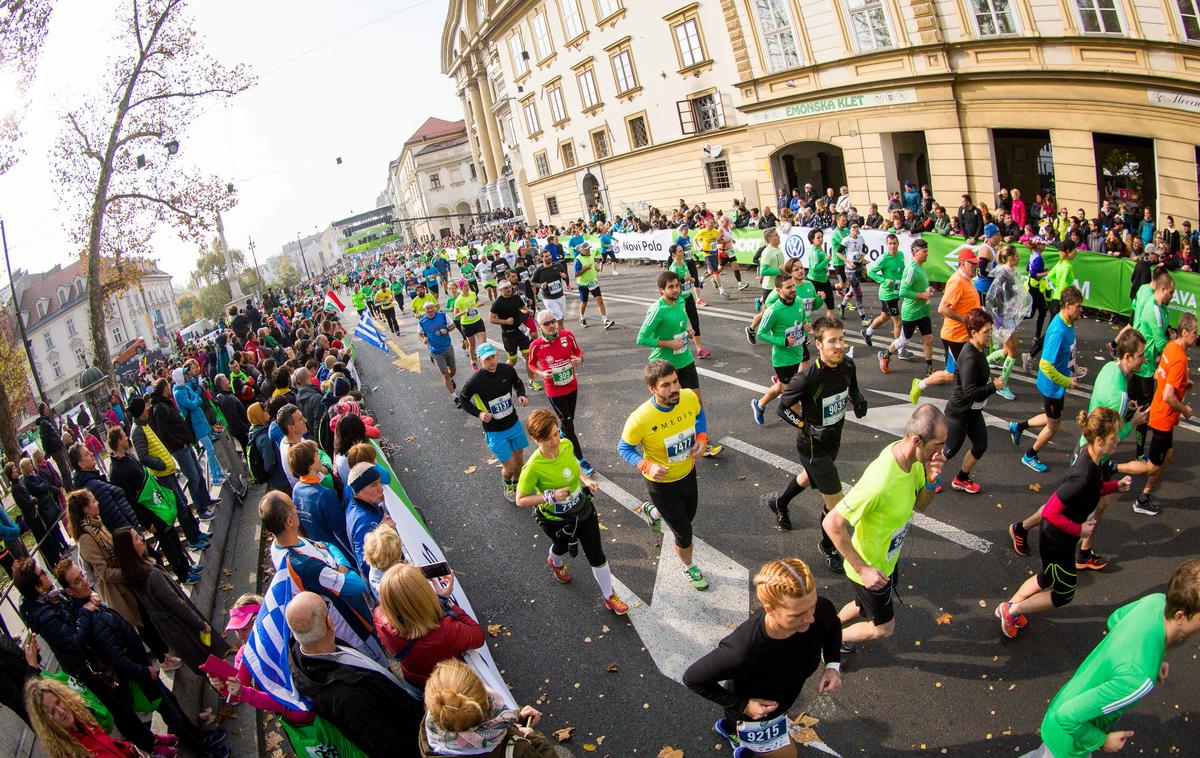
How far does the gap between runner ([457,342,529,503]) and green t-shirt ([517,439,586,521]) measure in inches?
87.1

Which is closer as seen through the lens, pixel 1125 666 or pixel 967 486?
pixel 1125 666

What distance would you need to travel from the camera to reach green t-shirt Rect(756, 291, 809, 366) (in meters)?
7.91

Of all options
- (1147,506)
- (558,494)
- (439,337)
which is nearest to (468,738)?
(558,494)

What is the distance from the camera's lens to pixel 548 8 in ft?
122

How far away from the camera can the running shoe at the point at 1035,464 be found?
21.9 feet

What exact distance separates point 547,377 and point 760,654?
5.08 m

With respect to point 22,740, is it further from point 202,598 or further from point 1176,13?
point 1176,13

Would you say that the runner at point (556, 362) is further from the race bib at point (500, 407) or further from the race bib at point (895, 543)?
the race bib at point (895, 543)

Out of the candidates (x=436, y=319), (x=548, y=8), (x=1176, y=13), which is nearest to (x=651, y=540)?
(x=436, y=319)

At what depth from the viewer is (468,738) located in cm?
281

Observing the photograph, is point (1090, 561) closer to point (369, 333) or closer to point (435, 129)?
point (369, 333)

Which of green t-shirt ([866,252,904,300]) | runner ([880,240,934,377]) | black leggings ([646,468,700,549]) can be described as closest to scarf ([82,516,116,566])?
black leggings ([646,468,700,549])

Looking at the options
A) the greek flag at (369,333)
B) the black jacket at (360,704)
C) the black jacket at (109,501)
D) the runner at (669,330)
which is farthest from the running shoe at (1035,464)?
the greek flag at (369,333)

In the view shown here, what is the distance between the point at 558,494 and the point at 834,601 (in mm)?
2355
